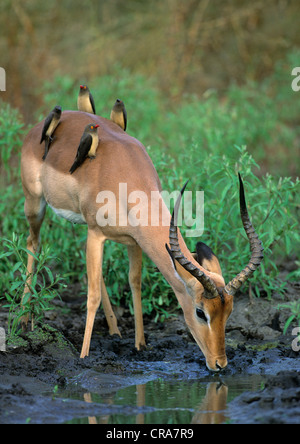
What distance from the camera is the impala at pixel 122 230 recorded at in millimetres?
4922

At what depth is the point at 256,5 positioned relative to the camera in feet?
53.9

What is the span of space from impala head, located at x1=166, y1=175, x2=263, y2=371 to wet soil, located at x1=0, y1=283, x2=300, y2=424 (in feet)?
0.99

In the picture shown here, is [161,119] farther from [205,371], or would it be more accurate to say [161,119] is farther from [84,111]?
[205,371]

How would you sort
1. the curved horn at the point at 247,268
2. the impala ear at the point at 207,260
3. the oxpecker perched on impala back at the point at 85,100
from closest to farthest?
1. the curved horn at the point at 247,268
2. the impala ear at the point at 207,260
3. the oxpecker perched on impala back at the point at 85,100

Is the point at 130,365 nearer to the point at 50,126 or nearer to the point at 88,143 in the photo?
the point at 88,143

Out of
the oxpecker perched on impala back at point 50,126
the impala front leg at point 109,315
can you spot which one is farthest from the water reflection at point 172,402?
the oxpecker perched on impala back at point 50,126

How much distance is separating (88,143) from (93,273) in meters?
1.06

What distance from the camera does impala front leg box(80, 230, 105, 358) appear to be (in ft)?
18.7

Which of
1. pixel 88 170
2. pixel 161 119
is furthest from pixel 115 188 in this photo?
pixel 161 119

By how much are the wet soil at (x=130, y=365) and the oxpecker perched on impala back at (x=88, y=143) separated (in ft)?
4.82

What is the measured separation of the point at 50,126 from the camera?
6238 millimetres

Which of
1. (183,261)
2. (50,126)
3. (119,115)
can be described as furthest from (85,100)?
(183,261)

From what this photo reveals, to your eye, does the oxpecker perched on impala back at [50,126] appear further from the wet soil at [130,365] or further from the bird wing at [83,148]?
the wet soil at [130,365]
